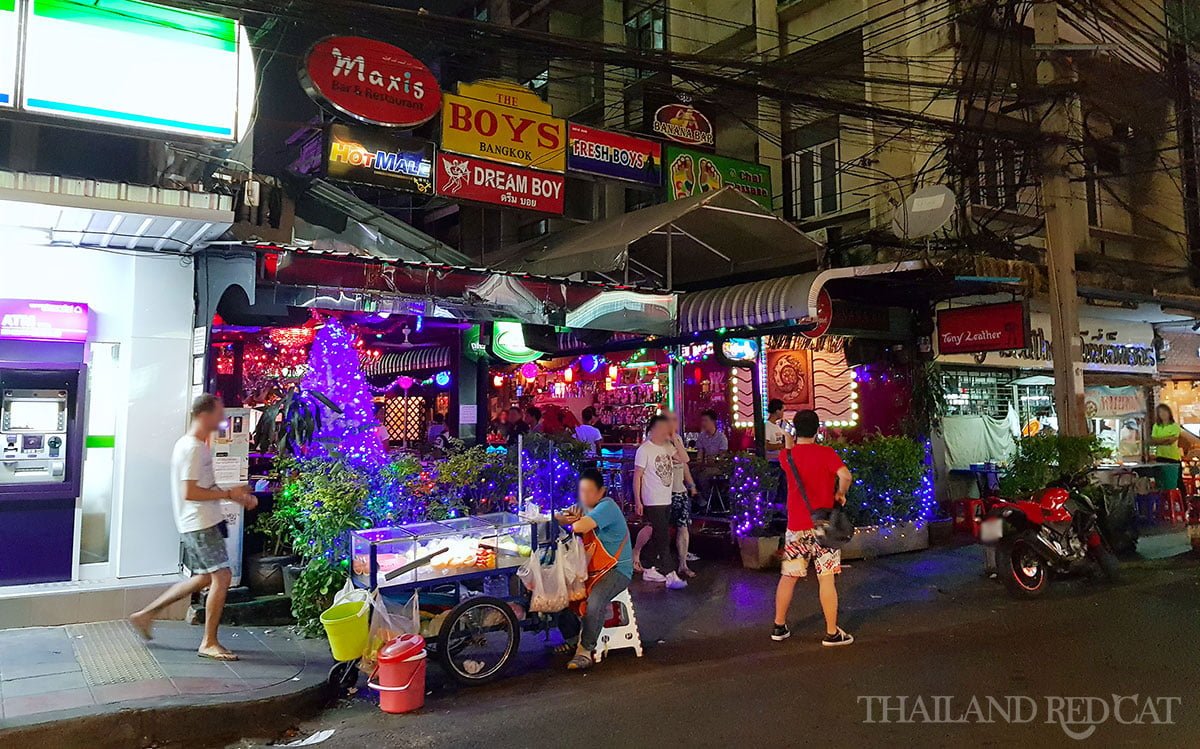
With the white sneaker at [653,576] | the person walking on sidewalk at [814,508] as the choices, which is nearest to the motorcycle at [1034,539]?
the person walking on sidewalk at [814,508]

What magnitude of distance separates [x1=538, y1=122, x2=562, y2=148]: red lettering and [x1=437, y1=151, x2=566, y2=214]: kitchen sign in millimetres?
504

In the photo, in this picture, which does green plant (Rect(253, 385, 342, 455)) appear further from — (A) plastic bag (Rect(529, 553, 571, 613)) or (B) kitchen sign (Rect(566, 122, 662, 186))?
(B) kitchen sign (Rect(566, 122, 662, 186))

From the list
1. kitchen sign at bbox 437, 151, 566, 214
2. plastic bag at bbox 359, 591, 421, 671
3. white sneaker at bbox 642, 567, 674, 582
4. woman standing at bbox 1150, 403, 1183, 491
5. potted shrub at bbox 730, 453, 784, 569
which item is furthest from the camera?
woman standing at bbox 1150, 403, 1183, 491

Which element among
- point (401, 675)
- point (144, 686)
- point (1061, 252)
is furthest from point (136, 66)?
point (1061, 252)

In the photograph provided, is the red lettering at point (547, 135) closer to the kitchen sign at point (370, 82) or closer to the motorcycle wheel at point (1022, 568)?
the kitchen sign at point (370, 82)

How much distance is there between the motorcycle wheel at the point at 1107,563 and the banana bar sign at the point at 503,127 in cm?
916

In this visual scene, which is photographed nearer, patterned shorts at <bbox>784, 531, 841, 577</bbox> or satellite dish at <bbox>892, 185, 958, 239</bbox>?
patterned shorts at <bbox>784, 531, 841, 577</bbox>

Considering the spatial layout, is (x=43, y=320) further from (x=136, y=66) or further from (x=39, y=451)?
(x=136, y=66)

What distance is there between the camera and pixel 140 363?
7.67 m

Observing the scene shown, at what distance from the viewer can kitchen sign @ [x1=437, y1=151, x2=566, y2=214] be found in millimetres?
11992

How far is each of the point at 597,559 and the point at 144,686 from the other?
3.33m

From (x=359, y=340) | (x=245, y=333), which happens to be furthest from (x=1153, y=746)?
(x=245, y=333)

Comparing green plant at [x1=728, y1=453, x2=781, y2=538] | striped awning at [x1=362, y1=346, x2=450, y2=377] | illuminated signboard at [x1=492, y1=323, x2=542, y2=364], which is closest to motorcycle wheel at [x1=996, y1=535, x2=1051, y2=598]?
green plant at [x1=728, y1=453, x2=781, y2=538]

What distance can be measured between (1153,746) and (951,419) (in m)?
10.7
